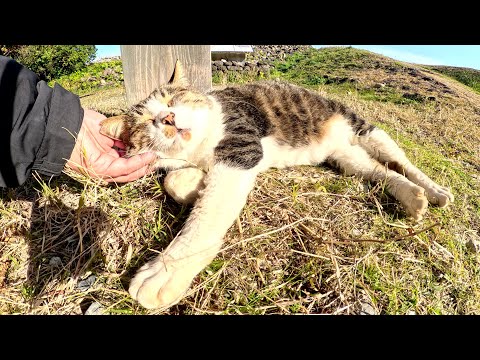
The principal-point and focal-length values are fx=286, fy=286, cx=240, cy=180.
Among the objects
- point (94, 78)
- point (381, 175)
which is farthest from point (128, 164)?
point (94, 78)

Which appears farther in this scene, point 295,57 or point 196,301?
point 295,57

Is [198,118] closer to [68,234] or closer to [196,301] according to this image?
[68,234]

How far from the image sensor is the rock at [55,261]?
5.22 ft

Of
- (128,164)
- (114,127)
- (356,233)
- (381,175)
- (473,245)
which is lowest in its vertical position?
(473,245)

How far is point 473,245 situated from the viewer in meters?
1.97

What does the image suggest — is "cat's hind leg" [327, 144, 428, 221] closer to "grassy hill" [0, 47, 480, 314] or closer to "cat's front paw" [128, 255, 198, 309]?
"grassy hill" [0, 47, 480, 314]

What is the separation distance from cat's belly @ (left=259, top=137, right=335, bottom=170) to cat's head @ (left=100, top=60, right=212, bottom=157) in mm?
579

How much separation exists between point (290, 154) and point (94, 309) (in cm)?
187

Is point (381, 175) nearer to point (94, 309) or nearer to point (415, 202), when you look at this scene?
point (415, 202)

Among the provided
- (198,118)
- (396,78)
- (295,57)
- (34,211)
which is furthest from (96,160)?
(295,57)

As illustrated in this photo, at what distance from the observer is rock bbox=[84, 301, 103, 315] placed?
1328 millimetres

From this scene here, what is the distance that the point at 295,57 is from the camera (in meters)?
10.3

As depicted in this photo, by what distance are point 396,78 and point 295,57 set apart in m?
3.61

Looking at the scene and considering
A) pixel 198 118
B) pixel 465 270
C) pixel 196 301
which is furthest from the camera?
pixel 198 118
